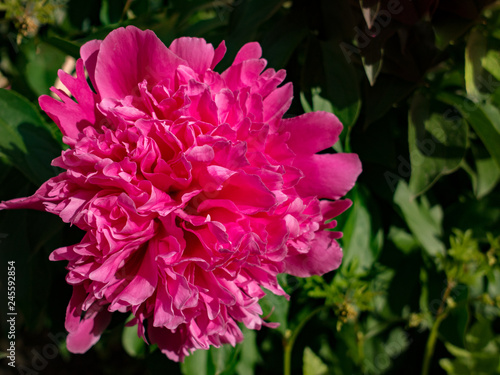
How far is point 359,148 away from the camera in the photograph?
0.81m

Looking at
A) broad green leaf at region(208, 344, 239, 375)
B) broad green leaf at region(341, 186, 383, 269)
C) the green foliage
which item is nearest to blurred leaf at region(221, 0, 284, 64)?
the green foliage

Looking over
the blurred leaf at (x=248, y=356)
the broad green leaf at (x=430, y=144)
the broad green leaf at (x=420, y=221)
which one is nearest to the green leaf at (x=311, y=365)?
the blurred leaf at (x=248, y=356)

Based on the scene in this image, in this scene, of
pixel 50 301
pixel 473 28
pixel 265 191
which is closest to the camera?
pixel 265 191

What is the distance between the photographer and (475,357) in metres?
1.02

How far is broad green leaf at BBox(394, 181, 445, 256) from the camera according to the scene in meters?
0.84

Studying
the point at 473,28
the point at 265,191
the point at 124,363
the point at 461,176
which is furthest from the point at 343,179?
the point at 124,363

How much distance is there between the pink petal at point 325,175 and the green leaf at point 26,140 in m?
0.34

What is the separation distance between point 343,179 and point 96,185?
0.31 meters

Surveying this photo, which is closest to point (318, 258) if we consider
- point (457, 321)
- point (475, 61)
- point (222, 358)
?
point (222, 358)

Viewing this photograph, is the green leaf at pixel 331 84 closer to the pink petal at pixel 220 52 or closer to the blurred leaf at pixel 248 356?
the pink petal at pixel 220 52

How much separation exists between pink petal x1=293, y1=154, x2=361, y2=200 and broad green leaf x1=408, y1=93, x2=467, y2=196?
0.19m

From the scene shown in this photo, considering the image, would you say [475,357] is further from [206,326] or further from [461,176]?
[206,326]

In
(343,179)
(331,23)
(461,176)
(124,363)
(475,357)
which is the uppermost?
(331,23)

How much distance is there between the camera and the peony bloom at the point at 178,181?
0.46m
